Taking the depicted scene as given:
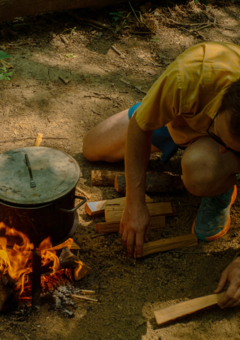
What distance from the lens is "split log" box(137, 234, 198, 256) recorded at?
2457 mm

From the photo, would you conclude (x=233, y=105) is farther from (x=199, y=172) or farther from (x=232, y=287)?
(x=232, y=287)

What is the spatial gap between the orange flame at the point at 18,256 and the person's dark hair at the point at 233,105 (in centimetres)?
129

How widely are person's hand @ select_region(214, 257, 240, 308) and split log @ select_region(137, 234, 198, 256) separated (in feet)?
1.70

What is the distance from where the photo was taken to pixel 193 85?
1878 mm

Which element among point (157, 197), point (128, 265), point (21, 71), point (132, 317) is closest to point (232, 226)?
point (157, 197)

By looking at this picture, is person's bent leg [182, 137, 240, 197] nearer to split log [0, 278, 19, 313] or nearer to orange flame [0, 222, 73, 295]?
orange flame [0, 222, 73, 295]

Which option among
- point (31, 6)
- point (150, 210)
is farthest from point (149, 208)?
point (31, 6)

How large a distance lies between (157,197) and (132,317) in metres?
1.17

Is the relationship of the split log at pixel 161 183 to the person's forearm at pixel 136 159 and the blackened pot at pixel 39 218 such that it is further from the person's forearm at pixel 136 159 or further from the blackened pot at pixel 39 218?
the blackened pot at pixel 39 218

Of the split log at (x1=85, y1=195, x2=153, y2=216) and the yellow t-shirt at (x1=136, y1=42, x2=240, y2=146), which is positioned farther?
the split log at (x1=85, y1=195, x2=153, y2=216)

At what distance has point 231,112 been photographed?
1648 mm

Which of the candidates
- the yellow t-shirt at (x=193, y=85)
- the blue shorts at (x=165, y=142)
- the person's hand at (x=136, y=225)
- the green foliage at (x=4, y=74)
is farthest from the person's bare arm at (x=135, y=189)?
the green foliage at (x=4, y=74)

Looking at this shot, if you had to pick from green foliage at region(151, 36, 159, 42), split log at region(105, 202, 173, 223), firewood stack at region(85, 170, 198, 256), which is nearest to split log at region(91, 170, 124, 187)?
firewood stack at region(85, 170, 198, 256)

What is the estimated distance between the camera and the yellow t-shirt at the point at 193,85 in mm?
1874
